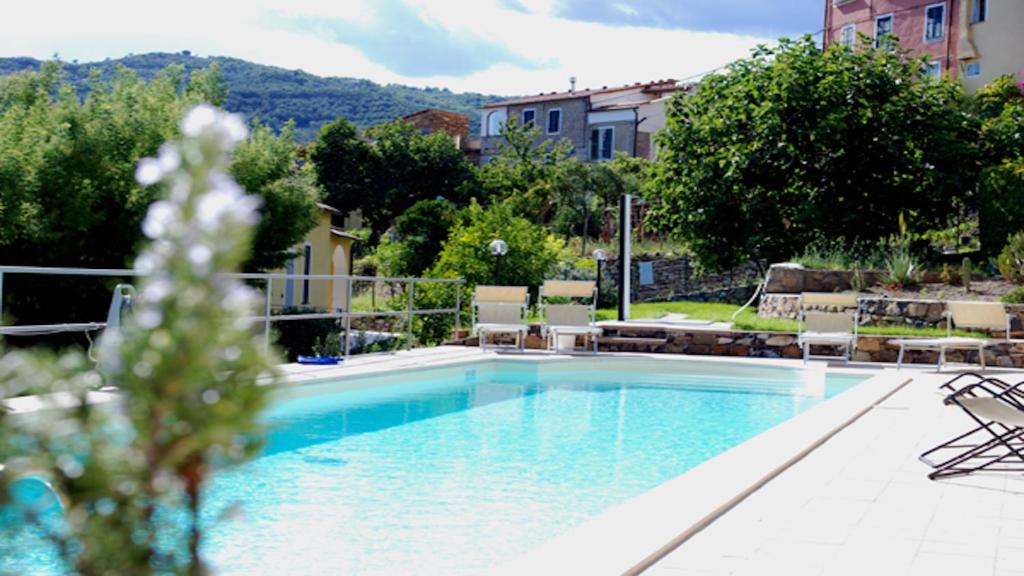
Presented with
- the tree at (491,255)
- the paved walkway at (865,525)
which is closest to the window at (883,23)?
the tree at (491,255)

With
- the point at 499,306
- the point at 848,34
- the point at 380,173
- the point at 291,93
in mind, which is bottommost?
the point at 499,306

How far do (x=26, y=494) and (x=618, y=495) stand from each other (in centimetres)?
341

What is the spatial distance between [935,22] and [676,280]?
14.3 m

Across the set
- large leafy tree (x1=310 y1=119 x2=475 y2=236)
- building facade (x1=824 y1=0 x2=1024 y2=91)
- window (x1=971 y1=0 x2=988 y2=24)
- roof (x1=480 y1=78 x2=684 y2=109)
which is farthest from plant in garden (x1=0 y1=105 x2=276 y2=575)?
roof (x1=480 y1=78 x2=684 y2=109)

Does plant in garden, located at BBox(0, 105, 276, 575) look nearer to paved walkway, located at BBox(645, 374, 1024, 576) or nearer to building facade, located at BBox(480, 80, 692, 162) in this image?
paved walkway, located at BBox(645, 374, 1024, 576)

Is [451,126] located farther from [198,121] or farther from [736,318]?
[198,121]

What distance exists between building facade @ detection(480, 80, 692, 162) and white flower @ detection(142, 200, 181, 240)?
4023cm

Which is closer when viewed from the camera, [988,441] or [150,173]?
[150,173]

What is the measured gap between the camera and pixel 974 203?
18.1 metres

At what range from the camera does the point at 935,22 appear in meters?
31.8

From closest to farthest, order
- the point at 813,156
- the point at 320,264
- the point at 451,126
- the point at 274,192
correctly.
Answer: the point at 274,192, the point at 813,156, the point at 320,264, the point at 451,126

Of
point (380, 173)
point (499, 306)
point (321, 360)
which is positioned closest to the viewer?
point (321, 360)

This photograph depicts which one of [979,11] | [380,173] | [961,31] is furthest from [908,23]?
[380,173]

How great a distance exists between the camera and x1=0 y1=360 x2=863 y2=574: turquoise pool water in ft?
16.5
